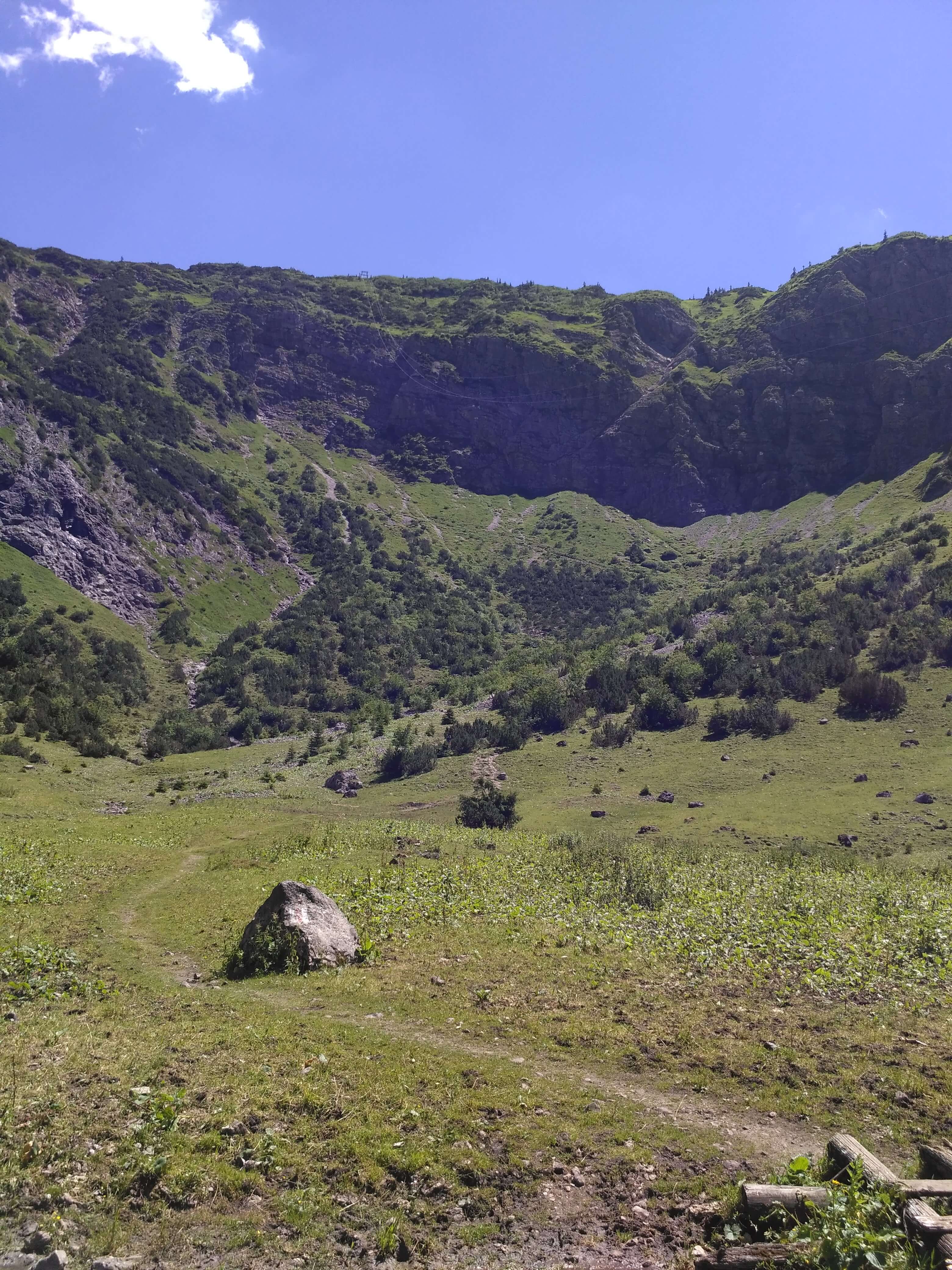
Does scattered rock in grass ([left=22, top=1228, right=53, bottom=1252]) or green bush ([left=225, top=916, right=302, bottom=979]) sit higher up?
scattered rock in grass ([left=22, top=1228, right=53, bottom=1252])

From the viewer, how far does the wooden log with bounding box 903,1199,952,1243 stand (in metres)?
6.43

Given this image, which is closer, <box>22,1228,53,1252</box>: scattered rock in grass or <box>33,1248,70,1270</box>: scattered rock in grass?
<box>33,1248,70,1270</box>: scattered rock in grass

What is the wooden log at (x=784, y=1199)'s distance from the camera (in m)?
7.41

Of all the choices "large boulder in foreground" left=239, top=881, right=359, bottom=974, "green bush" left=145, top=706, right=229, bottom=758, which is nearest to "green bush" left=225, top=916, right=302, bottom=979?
"large boulder in foreground" left=239, top=881, right=359, bottom=974

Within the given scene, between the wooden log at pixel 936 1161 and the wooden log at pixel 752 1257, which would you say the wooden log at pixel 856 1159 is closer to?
the wooden log at pixel 936 1161

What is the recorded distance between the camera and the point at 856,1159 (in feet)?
25.3

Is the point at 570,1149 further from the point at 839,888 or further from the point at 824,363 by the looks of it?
the point at 824,363

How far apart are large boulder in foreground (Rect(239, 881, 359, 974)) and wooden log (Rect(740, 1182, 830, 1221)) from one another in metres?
10.3

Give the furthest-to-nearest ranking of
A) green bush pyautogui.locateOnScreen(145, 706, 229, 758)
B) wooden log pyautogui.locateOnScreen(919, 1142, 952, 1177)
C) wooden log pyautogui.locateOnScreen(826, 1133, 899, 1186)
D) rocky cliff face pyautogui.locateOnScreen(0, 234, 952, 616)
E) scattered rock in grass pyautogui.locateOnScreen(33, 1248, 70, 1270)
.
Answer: rocky cliff face pyautogui.locateOnScreen(0, 234, 952, 616) → green bush pyautogui.locateOnScreen(145, 706, 229, 758) → wooden log pyautogui.locateOnScreen(919, 1142, 952, 1177) → wooden log pyautogui.locateOnScreen(826, 1133, 899, 1186) → scattered rock in grass pyautogui.locateOnScreen(33, 1248, 70, 1270)


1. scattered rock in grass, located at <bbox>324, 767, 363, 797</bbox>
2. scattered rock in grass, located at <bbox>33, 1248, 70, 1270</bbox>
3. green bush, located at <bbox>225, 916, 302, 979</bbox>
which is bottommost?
scattered rock in grass, located at <bbox>324, 767, 363, 797</bbox>

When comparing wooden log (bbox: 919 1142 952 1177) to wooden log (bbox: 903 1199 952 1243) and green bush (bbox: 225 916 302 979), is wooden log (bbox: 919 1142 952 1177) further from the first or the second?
green bush (bbox: 225 916 302 979)

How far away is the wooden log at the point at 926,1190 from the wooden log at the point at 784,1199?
0.74 metres

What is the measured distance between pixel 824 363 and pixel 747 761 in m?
172

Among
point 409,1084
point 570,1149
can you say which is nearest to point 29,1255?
point 409,1084
